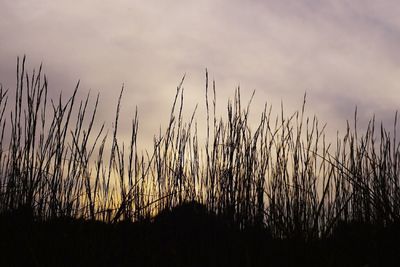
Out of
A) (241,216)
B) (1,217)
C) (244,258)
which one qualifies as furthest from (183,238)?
(1,217)

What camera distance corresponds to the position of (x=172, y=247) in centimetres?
219

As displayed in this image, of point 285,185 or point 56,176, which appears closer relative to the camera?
point 56,176

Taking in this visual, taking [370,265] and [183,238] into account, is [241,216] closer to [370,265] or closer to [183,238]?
[183,238]

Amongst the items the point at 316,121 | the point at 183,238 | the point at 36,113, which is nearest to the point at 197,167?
the point at 183,238

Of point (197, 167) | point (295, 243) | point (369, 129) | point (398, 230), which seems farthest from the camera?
point (369, 129)

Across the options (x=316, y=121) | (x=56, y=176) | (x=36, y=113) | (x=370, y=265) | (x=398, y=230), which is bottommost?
(x=370, y=265)

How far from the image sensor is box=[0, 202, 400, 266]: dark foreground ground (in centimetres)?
179

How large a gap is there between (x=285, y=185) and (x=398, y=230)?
0.53 meters

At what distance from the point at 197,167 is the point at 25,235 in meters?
0.91

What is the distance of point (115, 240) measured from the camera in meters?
1.86

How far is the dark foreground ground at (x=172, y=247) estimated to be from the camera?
5.86ft

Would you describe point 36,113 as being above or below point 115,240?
above

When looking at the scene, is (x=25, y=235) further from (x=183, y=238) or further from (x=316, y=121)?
(x=316, y=121)

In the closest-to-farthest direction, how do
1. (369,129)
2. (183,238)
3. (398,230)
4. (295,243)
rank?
(295,243) → (398,230) → (183,238) → (369,129)
